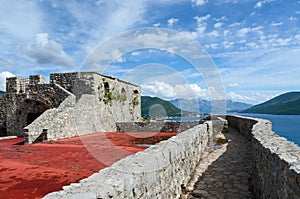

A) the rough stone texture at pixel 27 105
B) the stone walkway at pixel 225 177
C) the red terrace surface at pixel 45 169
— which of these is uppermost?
the rough stone texture at pixel 27 105

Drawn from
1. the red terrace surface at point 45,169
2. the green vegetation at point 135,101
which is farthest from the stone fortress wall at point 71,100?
the red terrace surface at point 45,169

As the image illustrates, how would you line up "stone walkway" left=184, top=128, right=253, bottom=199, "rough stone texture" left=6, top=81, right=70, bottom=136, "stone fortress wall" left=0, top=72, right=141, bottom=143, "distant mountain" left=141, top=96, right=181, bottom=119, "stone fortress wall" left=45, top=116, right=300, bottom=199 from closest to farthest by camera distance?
"stone fortress wall" left=45, top=116, right=300, bottom=199 < "stone walkway" left=184, top=128, right=253, bottom=199 < "stone fortress wall" left=0, top=72, right=141, bottom=143 < "rough stone texture" left=6, top=81, right=70, bottom=136 < "distant mountain" left=141, top=96, right=181, bottom=119

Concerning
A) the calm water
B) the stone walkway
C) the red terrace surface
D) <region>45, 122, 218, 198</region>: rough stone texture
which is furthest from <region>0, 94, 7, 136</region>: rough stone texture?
the calm water

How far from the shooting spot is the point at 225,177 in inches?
213

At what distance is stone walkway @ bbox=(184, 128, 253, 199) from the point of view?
448cm

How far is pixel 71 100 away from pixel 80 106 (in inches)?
40.5

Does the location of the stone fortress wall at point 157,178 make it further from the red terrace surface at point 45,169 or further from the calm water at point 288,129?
the calm water at point 288,129

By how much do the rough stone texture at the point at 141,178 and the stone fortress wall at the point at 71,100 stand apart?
29.6 ft

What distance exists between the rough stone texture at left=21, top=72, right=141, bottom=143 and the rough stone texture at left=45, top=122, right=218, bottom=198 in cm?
814

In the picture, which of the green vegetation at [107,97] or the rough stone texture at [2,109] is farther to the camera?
the rough stone texture at [2,109]

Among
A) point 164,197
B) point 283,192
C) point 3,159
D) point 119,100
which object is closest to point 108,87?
point 119,100

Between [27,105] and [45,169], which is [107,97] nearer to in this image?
[27,105]

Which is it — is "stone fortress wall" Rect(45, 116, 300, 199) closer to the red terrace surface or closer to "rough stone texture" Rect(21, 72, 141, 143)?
the red terrace surface

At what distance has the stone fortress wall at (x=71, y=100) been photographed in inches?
527
